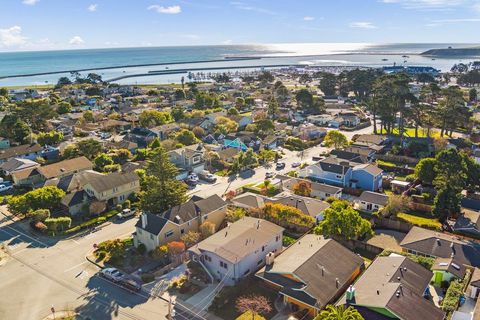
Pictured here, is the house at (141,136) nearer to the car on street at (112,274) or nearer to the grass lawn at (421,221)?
the car on street at (112,274)

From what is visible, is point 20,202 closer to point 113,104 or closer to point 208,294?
point 208,294

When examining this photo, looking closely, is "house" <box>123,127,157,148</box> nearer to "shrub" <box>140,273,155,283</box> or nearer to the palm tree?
"shrub" <box>140,273,155,283</box>

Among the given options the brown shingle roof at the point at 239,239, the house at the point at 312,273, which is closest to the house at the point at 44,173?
the brown shingle roof at the point at 239,239

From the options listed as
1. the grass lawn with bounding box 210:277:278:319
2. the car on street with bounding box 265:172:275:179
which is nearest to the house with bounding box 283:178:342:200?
the car on street with bounding box 265:172:275:179

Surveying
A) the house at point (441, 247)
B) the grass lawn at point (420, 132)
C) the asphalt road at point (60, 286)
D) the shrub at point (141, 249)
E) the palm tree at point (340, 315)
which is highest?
the grass lawn at point (420, 132)

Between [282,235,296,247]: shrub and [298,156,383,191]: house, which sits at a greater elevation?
[298,156,383,191]: house

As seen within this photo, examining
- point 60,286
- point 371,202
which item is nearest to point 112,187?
point 60,286
